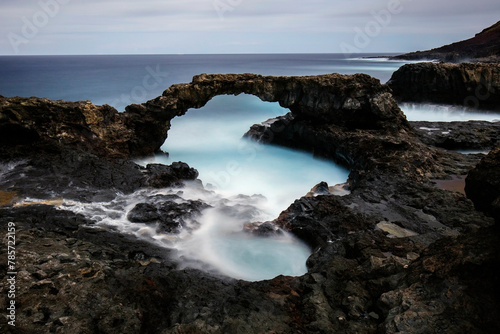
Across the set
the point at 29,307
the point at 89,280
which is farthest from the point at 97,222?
the point at 29,307

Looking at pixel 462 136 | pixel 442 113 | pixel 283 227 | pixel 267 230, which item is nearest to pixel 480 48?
pixel 442 113

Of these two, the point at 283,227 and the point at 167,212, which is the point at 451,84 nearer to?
the point at 283,227

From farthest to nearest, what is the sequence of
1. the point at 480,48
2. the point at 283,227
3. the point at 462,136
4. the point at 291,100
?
the point at 480,48, the point at 291,100, the point at 462,136, the point at 283,227

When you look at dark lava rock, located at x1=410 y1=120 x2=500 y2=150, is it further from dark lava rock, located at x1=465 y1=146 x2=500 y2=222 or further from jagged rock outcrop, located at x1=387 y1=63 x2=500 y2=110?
dark lava rock, located at x1=465 y1=146 x2=500 y2=222

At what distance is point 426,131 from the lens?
16.8 metres

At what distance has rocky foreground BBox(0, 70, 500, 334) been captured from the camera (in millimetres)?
4152

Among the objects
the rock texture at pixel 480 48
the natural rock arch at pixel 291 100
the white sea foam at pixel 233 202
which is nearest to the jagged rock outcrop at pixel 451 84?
the natural rock arch at pixel 291 100

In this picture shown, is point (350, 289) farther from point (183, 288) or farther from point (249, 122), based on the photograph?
point (249, 122)

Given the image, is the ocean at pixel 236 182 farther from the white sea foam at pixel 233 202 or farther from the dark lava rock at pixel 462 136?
the dark lava rock at pixel 462 136

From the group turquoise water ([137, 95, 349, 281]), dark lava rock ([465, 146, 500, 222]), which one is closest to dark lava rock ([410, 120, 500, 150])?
turquoise water ([137, 95, 349, 281])

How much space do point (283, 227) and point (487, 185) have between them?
557 centimetres

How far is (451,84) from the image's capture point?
85.7 feet

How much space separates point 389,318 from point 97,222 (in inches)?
288

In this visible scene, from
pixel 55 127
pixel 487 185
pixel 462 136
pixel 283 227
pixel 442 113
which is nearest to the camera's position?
pixel 487 185
